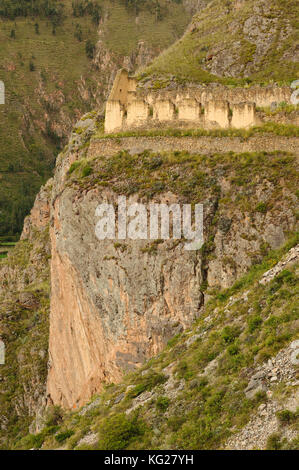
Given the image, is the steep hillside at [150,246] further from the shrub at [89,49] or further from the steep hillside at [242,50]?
the shrub at [89,49]

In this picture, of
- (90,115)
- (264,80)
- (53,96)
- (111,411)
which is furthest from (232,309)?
(53,96)

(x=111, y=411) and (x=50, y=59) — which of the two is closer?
(x=111, y=411)

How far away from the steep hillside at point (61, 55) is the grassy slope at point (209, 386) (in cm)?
11289

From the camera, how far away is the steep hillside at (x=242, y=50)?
37562 millimetres

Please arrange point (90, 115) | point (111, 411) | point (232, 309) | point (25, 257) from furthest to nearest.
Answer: point (25, 257) → point (90, 115) → point (232, 309) → point (111, 411)

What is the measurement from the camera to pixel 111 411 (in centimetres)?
1561

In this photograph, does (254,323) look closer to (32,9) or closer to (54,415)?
(54,415)

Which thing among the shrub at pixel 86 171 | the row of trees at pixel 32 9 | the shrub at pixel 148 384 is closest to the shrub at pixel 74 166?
the shrub at pixel 86 171

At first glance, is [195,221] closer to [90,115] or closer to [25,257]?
[90,115]

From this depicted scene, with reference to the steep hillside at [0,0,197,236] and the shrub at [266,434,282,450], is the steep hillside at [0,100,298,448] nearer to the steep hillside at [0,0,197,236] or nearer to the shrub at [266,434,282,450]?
the shrub at [266,434,282,450]

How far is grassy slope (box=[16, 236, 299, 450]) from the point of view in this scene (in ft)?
39.1

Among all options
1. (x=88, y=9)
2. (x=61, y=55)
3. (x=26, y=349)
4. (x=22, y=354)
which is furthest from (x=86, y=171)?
(x=88, y=9)

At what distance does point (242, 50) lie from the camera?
40062 mm
